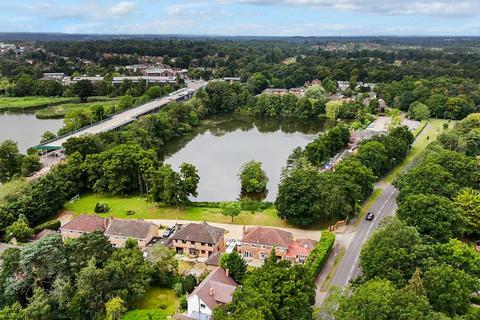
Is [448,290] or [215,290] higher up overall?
[448,290]

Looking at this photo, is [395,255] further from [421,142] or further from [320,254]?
[421,142]

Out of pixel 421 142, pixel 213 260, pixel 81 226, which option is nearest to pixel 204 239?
pixel 213 260

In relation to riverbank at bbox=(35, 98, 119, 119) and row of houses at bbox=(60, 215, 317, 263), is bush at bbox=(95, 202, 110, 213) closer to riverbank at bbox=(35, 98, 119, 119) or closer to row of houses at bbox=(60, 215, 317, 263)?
row of houses at bbox=(60, 215, 317, 263)

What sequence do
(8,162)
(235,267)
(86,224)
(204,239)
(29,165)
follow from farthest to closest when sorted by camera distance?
(29,165)
(8,162)
(86,224)
(204,239)
(235,267)

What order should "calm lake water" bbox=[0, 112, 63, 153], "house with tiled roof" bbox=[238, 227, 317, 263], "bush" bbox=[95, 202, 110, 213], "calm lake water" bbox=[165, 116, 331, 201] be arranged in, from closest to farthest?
"house with tiled roof" bbox=[238, 227, 317, 263], "bush" bbox=[95, 202, 110, 213], "calm lake water" bbox=[165, 116, 331, 201], "calm lake water" bbox=[0, 112, 63, 153]

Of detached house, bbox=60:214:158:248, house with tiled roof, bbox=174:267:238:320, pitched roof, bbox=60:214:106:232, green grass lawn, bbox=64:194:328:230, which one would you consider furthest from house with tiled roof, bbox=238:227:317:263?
pitched roof, bbox=60:214:106:232

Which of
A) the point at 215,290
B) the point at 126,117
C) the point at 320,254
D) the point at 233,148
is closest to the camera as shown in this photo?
the point at 215,290

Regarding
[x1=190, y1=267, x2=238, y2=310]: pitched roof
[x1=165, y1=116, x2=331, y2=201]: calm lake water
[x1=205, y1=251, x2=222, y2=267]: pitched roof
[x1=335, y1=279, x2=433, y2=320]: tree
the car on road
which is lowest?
[x1=165, y1=116, x2=331, y2=201]: calm lake water
